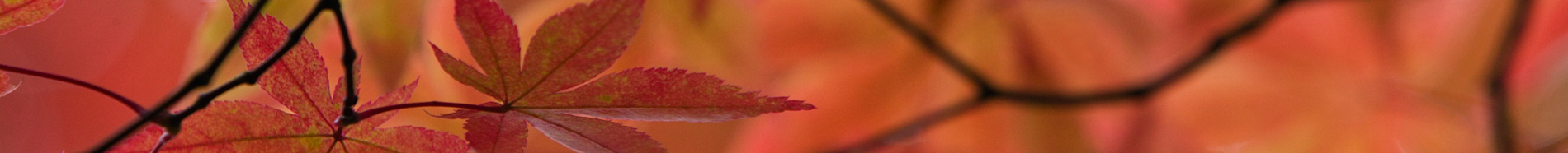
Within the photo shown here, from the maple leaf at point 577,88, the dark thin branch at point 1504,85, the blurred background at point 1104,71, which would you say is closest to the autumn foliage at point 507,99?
the maple leaf at point 577,88

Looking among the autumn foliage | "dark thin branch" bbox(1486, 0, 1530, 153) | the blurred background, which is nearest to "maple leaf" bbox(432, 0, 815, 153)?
the autumn foliage

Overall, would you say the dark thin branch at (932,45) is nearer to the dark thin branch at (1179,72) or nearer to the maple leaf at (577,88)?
the dark thin branch at (1179,72)

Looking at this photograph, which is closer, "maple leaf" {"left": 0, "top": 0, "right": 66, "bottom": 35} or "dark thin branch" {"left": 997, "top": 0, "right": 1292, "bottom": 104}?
"maple leaf" {"left": 0, "top": 0, "right": 66, "bottom": 35}

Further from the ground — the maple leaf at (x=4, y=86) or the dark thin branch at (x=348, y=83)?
the dark thin branch at (x=348, y=83)

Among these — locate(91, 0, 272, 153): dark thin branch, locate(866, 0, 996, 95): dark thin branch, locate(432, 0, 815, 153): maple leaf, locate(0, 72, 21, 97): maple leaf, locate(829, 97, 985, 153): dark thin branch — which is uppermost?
locate(866, 0, 996, 95): dark thin branch

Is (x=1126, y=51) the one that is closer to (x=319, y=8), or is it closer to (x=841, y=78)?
(x=841, y=78)

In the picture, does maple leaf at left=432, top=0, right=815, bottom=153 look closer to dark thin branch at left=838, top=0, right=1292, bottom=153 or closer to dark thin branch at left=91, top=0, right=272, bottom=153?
dark thin branch at left=91, top=0, right=272, bottom=153
